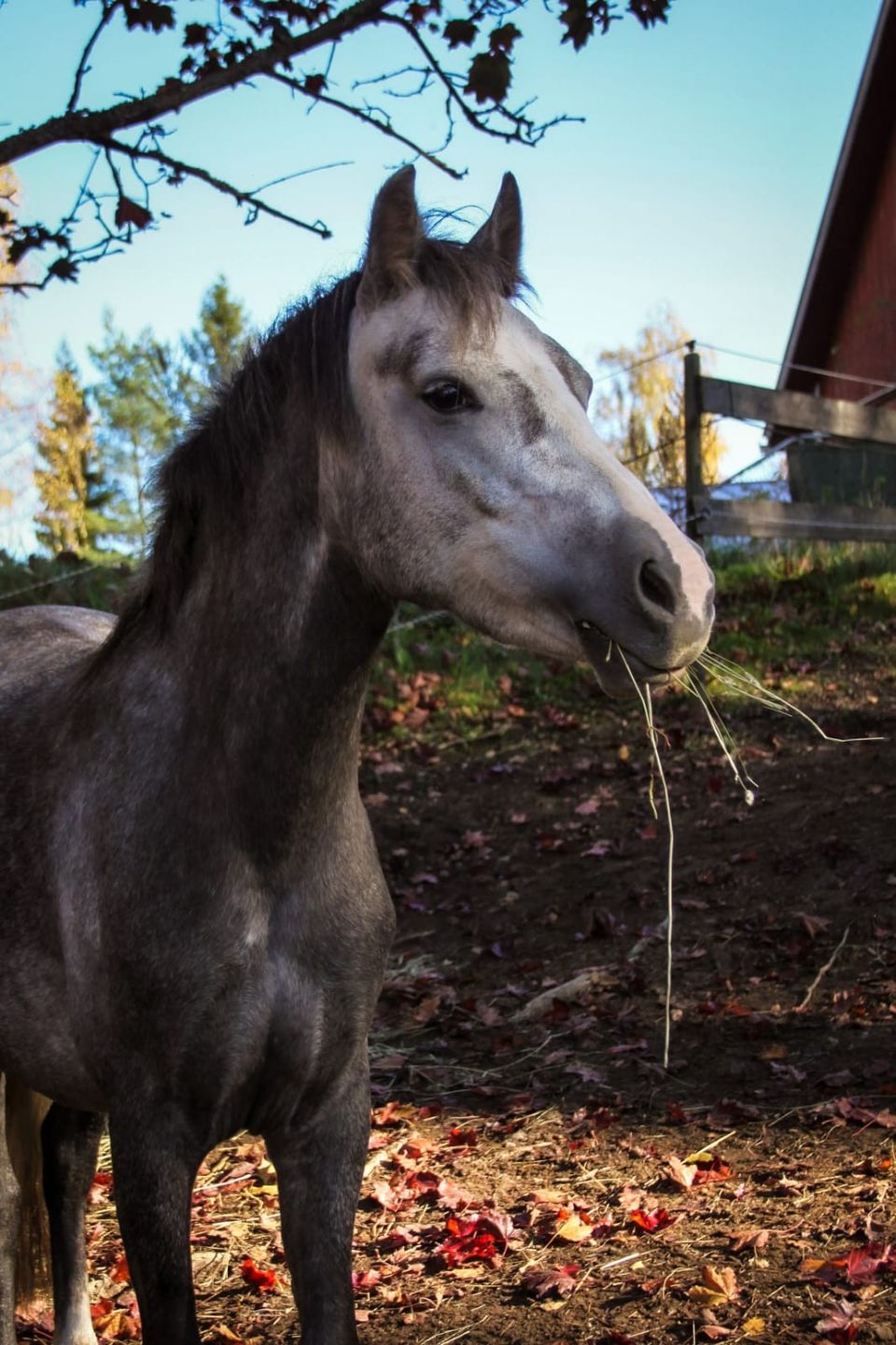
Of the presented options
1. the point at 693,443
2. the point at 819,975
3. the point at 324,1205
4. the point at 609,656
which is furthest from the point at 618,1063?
the point at 693,443

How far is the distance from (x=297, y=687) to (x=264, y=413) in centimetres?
53

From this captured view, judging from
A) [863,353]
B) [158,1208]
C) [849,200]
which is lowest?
[158,1208]

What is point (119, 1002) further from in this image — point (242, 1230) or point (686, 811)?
point (686, 811)

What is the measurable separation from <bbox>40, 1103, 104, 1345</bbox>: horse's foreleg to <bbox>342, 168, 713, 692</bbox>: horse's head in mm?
1919

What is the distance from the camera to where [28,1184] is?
10.7 ft

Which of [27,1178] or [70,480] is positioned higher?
[70,480]

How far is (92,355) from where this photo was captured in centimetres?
3250

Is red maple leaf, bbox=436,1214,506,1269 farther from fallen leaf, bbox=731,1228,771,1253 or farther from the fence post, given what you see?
the fence post

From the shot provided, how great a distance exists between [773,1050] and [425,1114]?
125 centimetres

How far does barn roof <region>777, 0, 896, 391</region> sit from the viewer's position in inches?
573

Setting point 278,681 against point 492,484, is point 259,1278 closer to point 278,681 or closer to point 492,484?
point 278,681

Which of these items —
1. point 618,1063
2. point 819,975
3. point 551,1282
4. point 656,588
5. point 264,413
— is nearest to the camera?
point 656,588

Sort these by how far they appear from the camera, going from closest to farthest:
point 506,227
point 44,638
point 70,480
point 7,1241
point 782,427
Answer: point 506,227 → point 7,1241 → point 44,638 → point 782,427 → point 70,480

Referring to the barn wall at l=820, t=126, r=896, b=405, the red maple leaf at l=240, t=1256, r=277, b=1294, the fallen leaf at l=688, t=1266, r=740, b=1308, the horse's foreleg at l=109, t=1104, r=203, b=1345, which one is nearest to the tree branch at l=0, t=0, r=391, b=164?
the horse's foreleg at l=109, t=1104, r=203, b=1345
